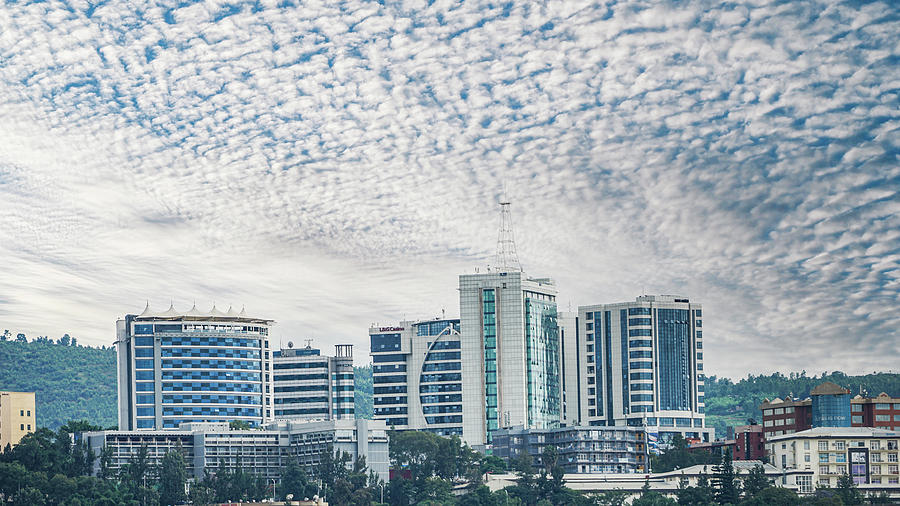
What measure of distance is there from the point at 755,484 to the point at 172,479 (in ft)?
208

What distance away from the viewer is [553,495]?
7018 inches

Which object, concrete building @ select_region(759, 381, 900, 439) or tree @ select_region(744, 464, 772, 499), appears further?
concrete building @ select_region(759, 381, 900, 439)

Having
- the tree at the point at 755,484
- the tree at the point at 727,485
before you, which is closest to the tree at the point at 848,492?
the tree at the point at 755,484

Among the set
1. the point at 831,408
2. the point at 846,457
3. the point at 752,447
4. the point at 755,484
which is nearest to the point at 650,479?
the point at 752,447

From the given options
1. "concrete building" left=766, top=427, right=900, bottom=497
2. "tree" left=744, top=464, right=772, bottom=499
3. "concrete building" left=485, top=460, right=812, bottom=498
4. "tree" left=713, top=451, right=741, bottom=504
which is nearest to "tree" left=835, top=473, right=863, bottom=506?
"concrete building" left=766, top=427, right=900, bottom=497

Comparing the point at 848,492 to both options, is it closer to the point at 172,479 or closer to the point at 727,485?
the point at 727,485

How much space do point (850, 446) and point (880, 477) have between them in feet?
16.3

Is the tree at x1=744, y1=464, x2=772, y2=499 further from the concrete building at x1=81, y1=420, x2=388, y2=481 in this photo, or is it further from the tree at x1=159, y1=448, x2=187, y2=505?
the tree at x1=159, y1=448, x2=187, y2=505

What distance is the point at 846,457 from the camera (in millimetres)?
183250

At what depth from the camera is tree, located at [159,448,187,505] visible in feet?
563

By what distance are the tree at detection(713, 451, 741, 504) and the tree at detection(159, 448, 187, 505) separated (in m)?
57.9

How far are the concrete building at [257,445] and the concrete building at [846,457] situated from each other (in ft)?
161

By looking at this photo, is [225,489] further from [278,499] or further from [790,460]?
[790,460]

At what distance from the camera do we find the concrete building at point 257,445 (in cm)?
18750
